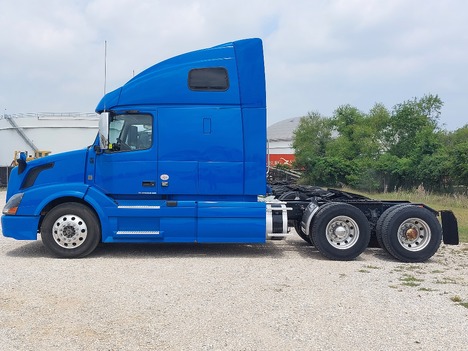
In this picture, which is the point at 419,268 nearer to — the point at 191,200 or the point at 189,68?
the point at 191,200

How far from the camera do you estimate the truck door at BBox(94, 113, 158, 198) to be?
952 centimetres

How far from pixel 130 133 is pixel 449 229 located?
642 centimetres

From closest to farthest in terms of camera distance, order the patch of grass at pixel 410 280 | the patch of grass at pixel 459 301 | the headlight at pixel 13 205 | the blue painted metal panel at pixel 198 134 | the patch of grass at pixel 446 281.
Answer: the patch of grass at pixel 459 301 < the patch of grass at pixel 410 280 < the patch of grass at pixel 446 281 < the headlight at pixel 13 205 < the blue painted metal panel at pixel 198 134

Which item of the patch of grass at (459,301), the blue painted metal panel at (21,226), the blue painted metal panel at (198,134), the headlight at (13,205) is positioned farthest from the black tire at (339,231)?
the headlight at (13,205)

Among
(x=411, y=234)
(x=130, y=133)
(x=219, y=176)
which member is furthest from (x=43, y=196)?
(x=411, y=234)

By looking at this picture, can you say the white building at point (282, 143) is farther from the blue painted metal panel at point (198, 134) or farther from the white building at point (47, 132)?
the blue painted metal panel at point (198, 134)

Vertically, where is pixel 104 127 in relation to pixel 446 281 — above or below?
above

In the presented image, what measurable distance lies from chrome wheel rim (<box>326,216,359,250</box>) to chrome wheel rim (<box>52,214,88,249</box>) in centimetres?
455

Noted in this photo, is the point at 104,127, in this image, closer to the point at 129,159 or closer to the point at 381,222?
the point at 129,159

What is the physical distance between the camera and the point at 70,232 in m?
9.30

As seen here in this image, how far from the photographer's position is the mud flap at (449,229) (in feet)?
32.7

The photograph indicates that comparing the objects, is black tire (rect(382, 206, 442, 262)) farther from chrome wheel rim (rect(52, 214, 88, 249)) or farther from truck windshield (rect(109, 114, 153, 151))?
chrome wheel rim (rect(52, 214, 88, 249))

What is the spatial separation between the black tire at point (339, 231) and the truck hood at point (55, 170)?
4.54m

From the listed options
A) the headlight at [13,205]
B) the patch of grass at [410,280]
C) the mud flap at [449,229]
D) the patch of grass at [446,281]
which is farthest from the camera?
the mud flap at [449,229]
